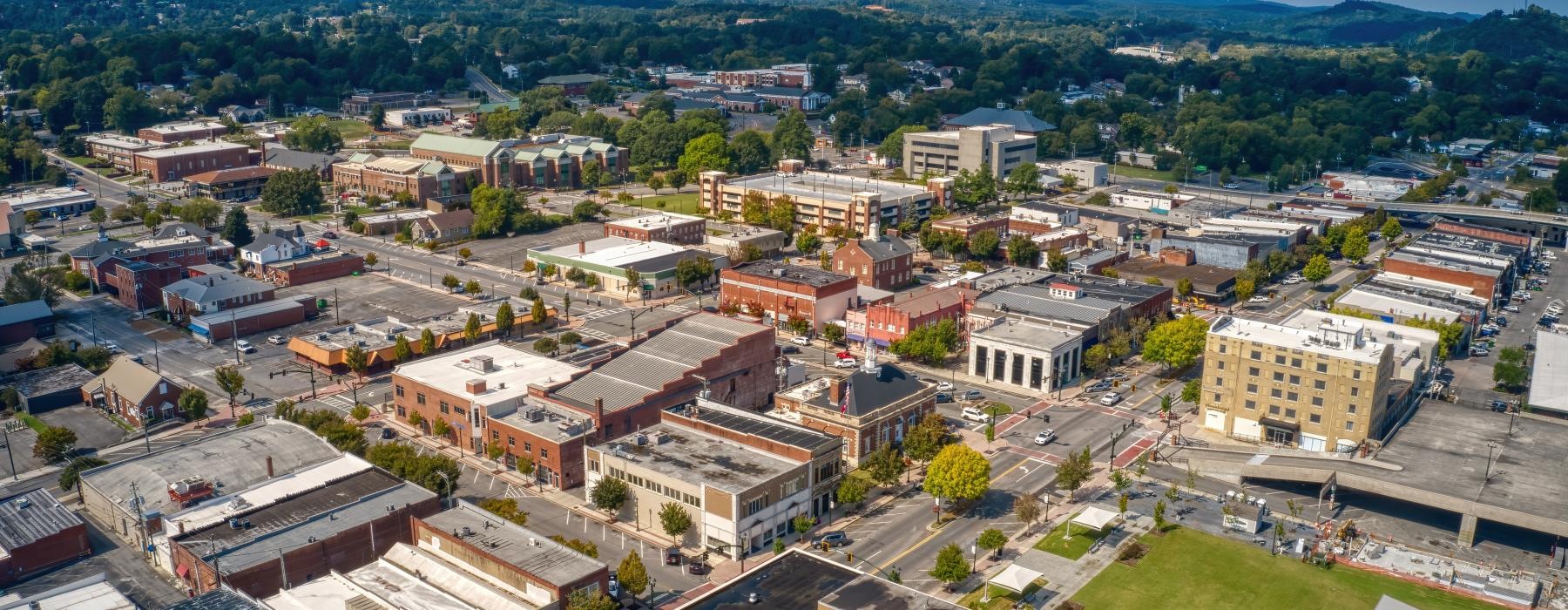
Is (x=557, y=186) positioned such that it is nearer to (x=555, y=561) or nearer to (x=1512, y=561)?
(x=555, y=561)

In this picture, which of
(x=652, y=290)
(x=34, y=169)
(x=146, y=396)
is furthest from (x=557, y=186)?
(x=146, y=396)

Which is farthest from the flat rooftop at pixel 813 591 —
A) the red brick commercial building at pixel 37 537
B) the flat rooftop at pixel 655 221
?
the flat rooftop at pixel 655 221

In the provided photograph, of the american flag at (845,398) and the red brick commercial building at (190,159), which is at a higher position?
the red brick commercial building at (190,159)

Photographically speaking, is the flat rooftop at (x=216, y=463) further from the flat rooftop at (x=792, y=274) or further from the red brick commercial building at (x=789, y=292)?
the flat rooftop at (x=792, y=274)

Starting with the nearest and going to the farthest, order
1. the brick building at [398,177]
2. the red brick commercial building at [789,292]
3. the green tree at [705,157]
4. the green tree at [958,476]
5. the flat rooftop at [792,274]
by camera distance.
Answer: the green tree at [958,476] → the red brick commercial building at [789,292] → the flat rooftop at [792,274] → the brick building at [398,177] → the green tree at [705,157]

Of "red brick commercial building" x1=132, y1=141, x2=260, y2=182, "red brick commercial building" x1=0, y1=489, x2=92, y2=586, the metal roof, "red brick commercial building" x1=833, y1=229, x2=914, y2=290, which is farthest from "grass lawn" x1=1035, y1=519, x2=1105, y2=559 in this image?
"red brick commercial building" x1=132, y1=141, x2=260, y2=182

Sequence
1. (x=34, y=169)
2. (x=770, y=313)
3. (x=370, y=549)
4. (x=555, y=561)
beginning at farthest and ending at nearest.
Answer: (x=34, y=169) → (x=770, y=313) → (x=370, y=549) → (x=555, y=561)

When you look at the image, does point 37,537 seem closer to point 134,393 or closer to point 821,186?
point 134,393

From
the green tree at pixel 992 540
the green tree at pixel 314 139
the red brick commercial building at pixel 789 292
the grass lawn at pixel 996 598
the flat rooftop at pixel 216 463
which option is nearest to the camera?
the grass lawn at pixel 996 598
